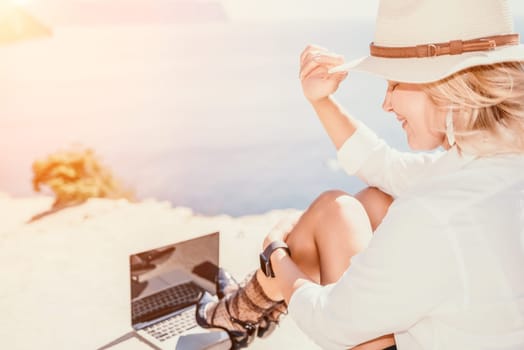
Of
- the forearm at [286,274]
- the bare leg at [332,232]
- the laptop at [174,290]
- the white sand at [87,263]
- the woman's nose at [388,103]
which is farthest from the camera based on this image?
the white sand at [87,263]

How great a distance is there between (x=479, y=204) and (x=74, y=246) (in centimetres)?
206

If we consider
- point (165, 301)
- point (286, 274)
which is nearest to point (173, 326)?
point (165, 301)

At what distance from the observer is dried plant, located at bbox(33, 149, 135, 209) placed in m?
3.49

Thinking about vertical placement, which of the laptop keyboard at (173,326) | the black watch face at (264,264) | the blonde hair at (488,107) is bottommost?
the laptop keyboard at (173,326)

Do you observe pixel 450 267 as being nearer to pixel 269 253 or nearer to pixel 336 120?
pixel 269 253

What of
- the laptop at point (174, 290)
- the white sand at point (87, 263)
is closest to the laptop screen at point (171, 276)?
the laptop at point (174, 290)

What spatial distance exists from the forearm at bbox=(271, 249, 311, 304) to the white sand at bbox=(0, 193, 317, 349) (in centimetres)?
64

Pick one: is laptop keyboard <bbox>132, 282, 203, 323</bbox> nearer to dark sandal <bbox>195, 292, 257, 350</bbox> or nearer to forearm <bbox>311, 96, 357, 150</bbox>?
dark sandal <bbox>195, 292, 257, 350</bbox>

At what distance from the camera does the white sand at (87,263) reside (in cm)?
184

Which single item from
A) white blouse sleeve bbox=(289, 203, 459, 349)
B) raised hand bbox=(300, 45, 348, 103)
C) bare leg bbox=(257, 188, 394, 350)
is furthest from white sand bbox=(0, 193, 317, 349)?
white blouse sleeve bbox=(289, 203, 459, 349)

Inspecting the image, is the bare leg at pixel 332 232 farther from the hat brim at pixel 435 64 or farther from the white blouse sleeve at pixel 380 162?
the hat brim at pixel 435 64

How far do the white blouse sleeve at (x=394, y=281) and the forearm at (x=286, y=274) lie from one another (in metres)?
0.16

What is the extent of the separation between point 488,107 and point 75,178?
10.5ft

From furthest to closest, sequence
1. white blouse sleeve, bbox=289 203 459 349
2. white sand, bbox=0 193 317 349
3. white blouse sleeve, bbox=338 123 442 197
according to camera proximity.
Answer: white sand, bbox=0 193 317 349 → white blouse sleeve, bbox=338 123 442 197 → white blouse sleeve, bbox=289 203 459 349
